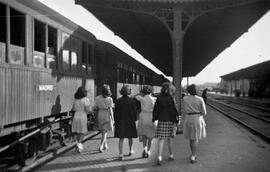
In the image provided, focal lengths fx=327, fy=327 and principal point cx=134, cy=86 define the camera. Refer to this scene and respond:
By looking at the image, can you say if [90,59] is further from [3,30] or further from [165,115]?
[3,30]

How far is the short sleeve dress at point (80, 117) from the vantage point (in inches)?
313

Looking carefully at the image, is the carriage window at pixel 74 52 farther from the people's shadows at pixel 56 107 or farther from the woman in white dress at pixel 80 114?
the woman in white dress at pixel 80 114

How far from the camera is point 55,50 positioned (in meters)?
8.09

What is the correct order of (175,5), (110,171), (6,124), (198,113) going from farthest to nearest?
(175,5), (198,113), (110,171), (6,124)

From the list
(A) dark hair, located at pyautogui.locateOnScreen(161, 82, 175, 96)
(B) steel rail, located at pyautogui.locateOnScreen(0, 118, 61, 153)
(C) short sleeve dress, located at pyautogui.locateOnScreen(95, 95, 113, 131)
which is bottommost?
(B) steel rail, located at pyautogui.locateOnScreen(0, 118, 61, 153)

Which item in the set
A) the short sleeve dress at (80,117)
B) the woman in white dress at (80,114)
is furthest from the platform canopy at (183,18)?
the short sleeve dress at (80,117)

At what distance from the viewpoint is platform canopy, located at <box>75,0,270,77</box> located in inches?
495

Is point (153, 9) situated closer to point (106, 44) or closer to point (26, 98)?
point (106, 44)

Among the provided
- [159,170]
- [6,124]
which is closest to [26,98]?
[6,124]

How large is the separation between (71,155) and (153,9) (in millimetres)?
7832

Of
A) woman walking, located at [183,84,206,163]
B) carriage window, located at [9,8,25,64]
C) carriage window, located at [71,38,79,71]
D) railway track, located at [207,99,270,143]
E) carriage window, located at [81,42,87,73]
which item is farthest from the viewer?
railway track, located at [207,99,270,143]

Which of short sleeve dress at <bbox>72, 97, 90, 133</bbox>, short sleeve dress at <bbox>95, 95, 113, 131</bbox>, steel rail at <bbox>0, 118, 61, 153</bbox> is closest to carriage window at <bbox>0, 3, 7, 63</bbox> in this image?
steel rail at <bbox>0, 118, 61, 153</bbox>

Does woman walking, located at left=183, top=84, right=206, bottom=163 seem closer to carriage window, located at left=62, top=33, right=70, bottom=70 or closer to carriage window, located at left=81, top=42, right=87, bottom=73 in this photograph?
carriage window, located at left=62, top=33, right=70, bottom=70

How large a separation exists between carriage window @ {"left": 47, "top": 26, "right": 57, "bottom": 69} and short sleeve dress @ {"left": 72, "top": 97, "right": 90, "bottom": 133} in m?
1.10
